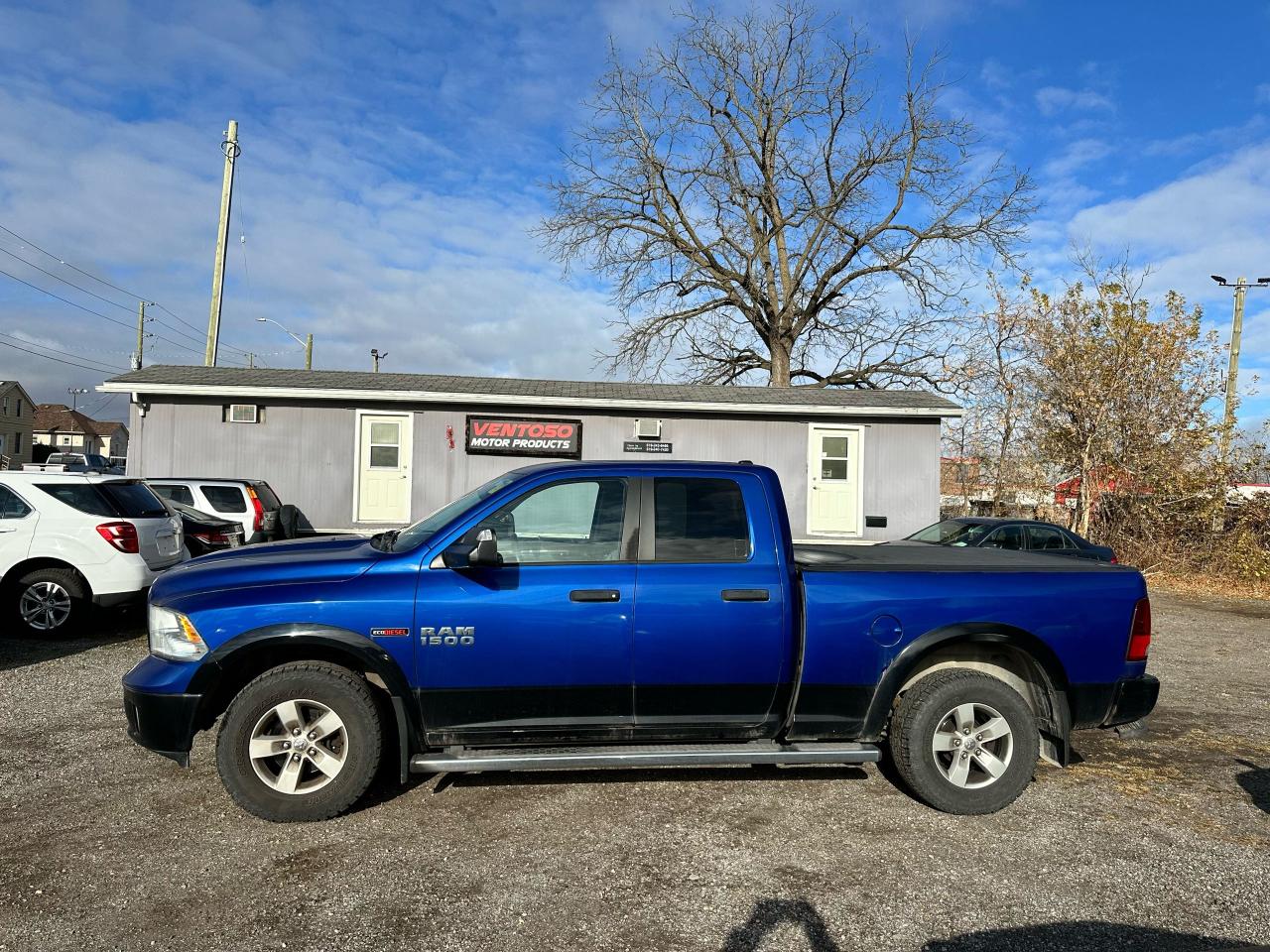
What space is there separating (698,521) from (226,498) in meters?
9.20

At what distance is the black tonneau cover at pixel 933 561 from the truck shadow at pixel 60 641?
22.1 feet

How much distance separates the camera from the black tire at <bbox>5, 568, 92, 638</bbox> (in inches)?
311

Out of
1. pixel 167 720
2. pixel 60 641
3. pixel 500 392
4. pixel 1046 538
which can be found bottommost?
pixel 60 641

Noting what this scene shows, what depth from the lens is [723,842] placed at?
3.86 metres

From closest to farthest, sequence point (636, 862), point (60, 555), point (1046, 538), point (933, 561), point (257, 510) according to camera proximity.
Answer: point (636, 862), point (933, 561), point (60, 555), point (257, 510), point (1046, 538)

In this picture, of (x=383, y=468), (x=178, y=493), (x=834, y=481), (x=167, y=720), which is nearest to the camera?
(x=167, y=720)

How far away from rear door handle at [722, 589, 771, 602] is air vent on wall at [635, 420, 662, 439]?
10.7 meters

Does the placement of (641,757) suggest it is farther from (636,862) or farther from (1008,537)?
(1008,537)

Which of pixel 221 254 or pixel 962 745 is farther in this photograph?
pixel 221 254

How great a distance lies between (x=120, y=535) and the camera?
26.0ft

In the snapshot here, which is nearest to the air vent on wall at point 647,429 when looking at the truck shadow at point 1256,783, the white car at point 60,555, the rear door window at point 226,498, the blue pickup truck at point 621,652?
the rear door window at point 226,498

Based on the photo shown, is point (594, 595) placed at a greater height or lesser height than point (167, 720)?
greater

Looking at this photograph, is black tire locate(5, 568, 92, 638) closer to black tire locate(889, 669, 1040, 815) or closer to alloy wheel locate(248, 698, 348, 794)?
alloy wheel locate(248, 698, 348, 794)

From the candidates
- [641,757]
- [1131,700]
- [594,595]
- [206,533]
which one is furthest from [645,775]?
[206,533]
